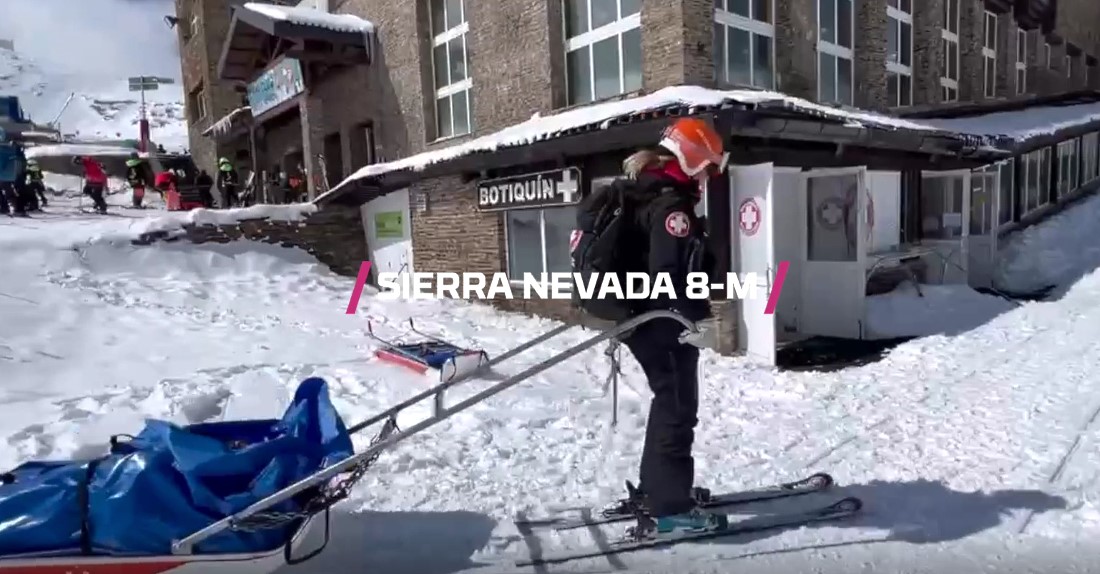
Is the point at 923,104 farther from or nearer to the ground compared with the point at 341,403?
farther from the ground

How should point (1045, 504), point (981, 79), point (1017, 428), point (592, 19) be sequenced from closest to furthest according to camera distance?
point (1045, 504)
point (1017, 428)
point (592, 19)
point (981, 79)

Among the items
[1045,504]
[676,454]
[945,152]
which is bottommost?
[1045,504]

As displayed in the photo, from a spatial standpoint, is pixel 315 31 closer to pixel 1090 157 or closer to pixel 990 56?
pixel 990 56

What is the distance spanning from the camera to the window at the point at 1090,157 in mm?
18797

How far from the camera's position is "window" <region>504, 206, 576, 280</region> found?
9.80 m

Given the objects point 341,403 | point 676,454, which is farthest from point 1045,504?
point 341,403

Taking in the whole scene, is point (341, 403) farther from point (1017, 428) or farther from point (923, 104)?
point (923, 104)

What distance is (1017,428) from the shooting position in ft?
16.0

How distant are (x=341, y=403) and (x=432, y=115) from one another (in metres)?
8.69

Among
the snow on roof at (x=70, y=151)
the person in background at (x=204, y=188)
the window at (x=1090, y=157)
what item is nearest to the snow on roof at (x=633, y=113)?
the person in background at (x=204, y=188)

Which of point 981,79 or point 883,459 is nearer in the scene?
point 883,459

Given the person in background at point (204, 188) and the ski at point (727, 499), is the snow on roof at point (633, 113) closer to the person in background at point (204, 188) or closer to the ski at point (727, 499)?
the ski at point (727, 499)

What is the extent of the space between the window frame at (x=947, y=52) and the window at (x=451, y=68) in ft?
34.6

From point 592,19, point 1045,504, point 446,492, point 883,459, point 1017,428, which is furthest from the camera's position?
point 592,19
